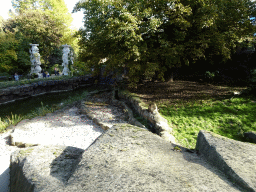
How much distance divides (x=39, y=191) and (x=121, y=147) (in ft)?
3.34

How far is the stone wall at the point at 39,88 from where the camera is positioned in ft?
43.2

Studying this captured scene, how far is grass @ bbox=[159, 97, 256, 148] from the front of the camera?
5496 mm

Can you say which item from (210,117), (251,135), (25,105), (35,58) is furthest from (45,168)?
(35,58)

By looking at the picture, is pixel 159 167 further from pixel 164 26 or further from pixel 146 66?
pixel 164 26

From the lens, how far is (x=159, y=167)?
1896mm

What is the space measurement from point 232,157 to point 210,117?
185 inches

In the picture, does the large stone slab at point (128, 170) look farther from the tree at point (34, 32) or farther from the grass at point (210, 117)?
the tree at point (34, 32)

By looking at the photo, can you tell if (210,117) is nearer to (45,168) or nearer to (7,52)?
(45,168)

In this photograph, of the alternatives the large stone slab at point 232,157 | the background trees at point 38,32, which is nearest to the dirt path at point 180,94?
the large stone slab at point 232,157

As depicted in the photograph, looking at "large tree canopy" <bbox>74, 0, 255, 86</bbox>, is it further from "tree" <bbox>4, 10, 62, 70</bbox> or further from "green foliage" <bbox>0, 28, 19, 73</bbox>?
"tree" <bbox>4, 10, 62, 70</bbox>

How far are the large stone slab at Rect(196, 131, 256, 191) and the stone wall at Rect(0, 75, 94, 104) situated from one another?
14.8 meters

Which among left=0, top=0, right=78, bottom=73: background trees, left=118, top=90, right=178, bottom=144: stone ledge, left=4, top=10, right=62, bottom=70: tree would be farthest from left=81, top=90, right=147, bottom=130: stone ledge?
left=4, top=10, right=62, bottom=70: tree

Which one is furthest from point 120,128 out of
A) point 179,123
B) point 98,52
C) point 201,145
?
point 98,52

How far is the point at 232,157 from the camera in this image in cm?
197
